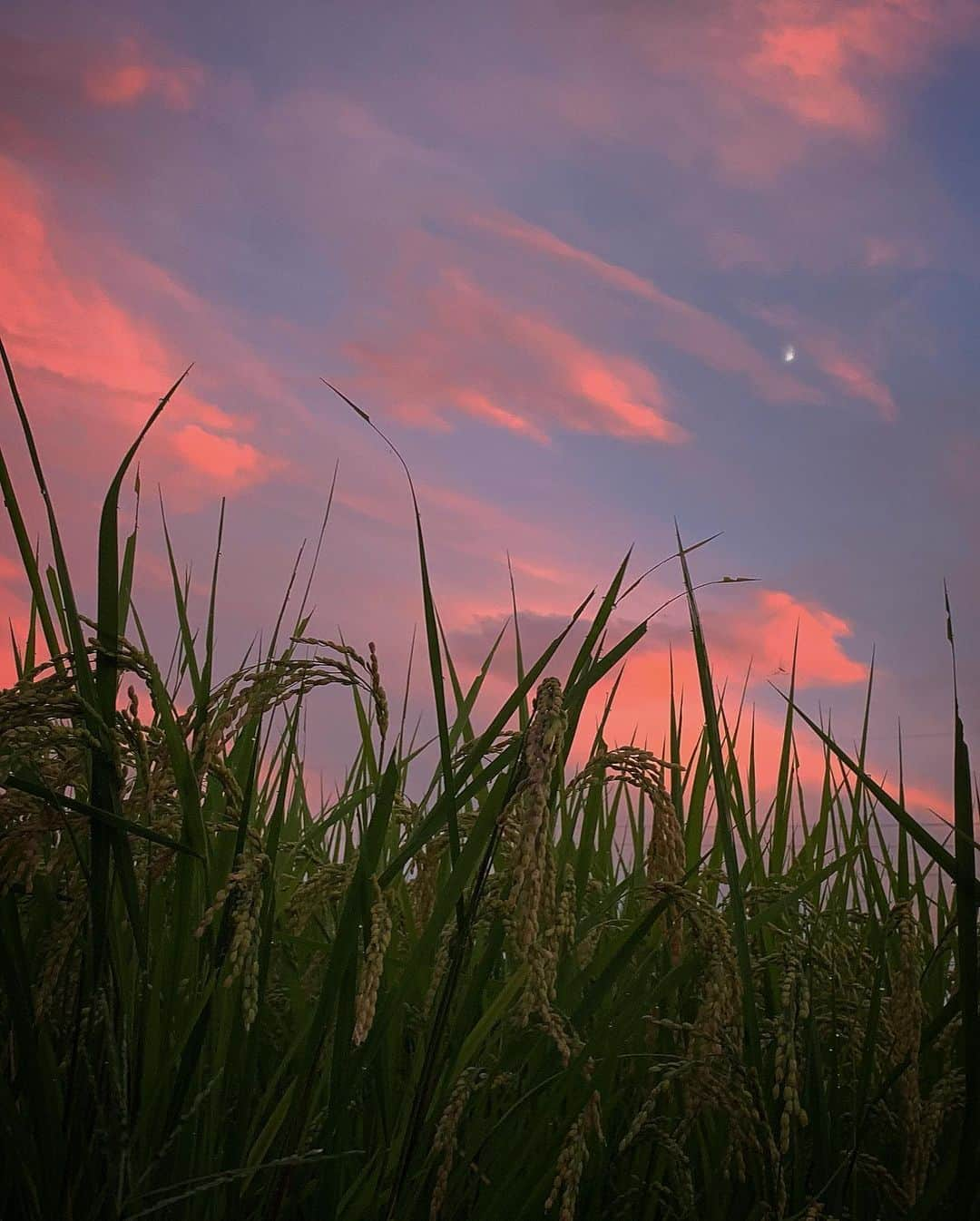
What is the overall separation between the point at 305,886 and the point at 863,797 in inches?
127

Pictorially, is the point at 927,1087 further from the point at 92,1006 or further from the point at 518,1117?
the point at 92,1006

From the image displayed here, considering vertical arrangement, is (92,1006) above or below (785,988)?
below

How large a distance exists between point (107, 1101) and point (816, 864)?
3166mm

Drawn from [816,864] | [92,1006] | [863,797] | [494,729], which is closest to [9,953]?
[92,1006]

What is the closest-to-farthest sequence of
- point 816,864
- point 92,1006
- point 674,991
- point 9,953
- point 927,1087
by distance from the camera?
point 92,1006 → point 9,953 → point 674,991 → point 927,1087 → point 816,864

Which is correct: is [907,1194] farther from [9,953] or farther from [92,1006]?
[9,953]

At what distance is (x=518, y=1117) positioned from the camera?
2.11 meters

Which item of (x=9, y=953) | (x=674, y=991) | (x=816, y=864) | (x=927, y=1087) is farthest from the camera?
(x=816, y=864)

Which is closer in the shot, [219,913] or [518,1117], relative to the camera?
[219,913]

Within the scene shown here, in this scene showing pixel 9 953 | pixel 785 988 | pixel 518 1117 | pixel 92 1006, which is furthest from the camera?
pixel 518 1117

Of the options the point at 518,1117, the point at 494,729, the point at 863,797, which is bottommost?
the point at 518,1117

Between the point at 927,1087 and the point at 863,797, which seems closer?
the point at 927,1087

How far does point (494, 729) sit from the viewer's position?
1.77 m

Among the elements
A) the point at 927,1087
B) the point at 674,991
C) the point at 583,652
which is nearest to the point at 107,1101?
the point at 583,652
